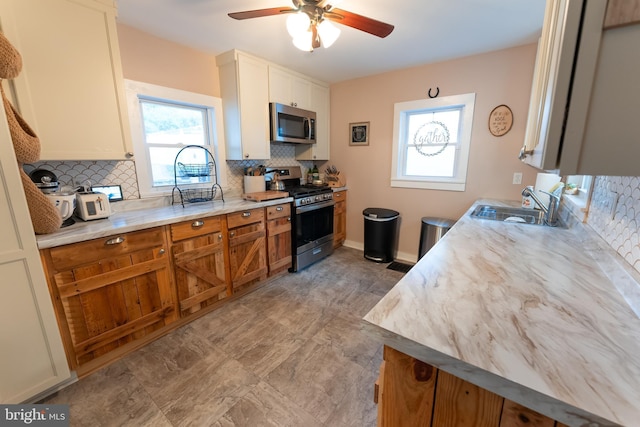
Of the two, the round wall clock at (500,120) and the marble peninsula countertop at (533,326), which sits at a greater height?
the round wall clock at (500,120)

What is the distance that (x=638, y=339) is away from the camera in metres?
0.67

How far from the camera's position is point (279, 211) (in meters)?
2.83

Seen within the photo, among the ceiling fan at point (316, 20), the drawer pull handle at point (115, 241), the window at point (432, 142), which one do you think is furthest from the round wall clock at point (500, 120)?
the drawer pull handle at point (115, 241)

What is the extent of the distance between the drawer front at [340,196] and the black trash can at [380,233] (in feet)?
1.61

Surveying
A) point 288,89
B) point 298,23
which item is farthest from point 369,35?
point 288,89

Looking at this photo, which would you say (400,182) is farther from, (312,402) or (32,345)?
(32,345)

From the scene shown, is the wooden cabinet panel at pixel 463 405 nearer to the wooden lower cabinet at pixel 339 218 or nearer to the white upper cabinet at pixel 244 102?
the white upper cabinet at pixel 244 102

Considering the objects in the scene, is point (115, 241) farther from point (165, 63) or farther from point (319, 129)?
point (319, 129)

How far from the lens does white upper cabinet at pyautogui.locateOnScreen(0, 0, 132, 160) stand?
4.91 feet

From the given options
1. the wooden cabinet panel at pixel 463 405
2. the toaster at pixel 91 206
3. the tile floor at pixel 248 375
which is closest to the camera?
the wooden cabinet panel at pixel 463 405

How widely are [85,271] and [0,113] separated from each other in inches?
35.8

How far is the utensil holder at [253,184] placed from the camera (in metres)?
2.98

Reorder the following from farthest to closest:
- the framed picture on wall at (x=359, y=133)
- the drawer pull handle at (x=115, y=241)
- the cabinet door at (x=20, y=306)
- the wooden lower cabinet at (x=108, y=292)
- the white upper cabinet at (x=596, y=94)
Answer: the framed picture on wall at (x=359, y=133), the drawer pull handle at (x=115, y=241), the wooden lower cabinet at (x=108, y=292), the cabinet door at (x=20, y=306), the white upper cabinet at (x=596, y=94)

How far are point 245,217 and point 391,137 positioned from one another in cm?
216
